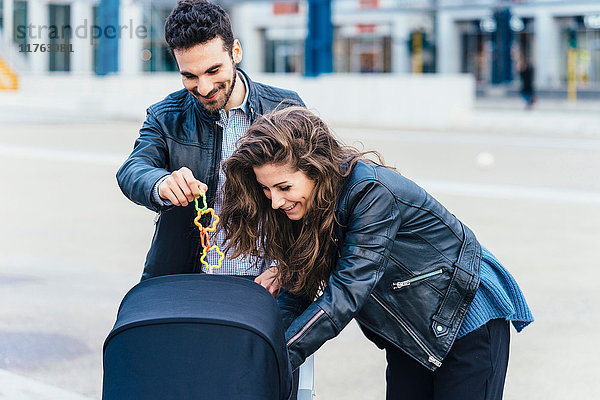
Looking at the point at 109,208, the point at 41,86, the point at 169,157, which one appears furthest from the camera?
the point at 41,86

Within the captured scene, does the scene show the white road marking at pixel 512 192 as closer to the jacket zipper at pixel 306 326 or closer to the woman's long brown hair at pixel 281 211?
the woman's long brown hair at pixel 281 211

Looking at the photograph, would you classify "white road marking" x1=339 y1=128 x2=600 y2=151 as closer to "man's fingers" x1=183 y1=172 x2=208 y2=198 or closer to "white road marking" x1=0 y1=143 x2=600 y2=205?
"white road marking" x1=0 y1=143 x2=600 y2=205

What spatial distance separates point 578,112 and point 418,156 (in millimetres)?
12349

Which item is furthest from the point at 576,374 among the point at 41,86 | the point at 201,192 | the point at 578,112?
the point at 41,86

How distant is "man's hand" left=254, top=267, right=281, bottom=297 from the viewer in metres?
2.96

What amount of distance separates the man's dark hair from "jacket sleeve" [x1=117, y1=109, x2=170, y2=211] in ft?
1.04

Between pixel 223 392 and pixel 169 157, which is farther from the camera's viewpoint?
pixel 169 157

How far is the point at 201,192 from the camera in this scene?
2.65 metres

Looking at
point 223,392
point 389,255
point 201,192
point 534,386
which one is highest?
point 201,192

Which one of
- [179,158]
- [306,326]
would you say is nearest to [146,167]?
[179,158]

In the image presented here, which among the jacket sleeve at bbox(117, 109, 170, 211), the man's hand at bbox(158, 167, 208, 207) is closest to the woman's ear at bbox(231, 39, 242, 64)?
the jacket sleeve at bbox(117, 109, 170, 211)

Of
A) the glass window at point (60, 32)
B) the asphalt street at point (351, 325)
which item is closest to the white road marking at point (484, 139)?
the asphalt street at point (351, 325)

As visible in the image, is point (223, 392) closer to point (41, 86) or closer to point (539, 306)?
point (539, 306)

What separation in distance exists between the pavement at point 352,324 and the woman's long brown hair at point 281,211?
2.05m
